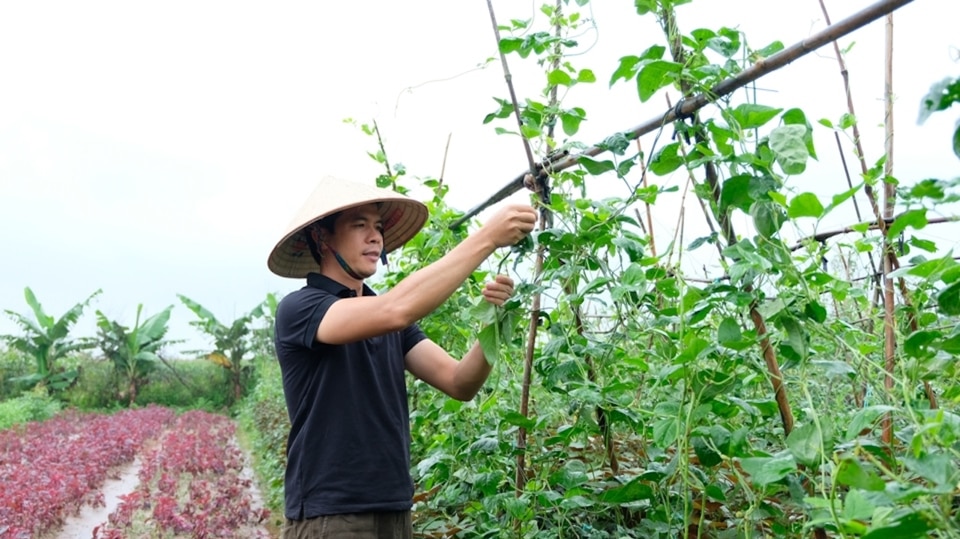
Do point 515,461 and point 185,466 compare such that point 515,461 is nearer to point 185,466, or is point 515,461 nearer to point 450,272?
point 450,272

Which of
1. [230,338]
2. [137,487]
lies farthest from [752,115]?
[230,338]

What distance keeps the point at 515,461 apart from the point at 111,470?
608 centimetres

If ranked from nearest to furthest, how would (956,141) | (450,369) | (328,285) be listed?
1. (956,141)
2. (328,285)
3. (450,369)

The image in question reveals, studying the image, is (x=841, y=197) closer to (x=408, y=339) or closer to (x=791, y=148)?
(x=791, y=148)

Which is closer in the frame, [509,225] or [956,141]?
[956,141]

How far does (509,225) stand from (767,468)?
71cm

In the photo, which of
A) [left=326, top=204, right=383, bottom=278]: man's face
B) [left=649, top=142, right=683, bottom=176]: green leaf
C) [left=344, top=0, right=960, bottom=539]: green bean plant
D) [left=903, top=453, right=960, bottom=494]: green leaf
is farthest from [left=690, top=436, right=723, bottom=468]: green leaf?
[left=326, top=204, right=383, bottom=278]: man's face

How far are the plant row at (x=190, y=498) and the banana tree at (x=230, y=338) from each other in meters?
5.87

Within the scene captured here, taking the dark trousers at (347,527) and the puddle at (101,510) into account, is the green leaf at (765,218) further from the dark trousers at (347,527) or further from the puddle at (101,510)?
the puddle at (101,510)

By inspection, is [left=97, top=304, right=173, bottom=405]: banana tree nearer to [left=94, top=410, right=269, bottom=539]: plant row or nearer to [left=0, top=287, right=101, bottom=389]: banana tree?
[left=0, top=287, right=101, bottom=389]: banana tree

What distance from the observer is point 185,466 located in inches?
263

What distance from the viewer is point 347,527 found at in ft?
5.56

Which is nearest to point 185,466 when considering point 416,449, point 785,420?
point 416,449

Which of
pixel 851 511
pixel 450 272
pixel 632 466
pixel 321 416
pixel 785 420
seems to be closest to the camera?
pixel 851 511
